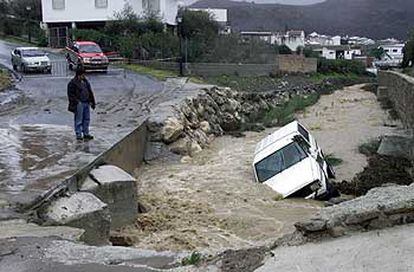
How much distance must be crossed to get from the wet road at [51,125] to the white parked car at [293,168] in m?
4.23

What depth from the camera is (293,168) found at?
17828 millimetres

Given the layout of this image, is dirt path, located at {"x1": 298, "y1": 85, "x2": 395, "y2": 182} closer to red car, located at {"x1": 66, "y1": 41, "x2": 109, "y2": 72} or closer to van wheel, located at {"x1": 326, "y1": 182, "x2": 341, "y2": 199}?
van wheel, located at {"x1": 326, "y1": 182, "x2": 341, "y2": 199}

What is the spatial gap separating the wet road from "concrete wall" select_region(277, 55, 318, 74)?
24.0 meters

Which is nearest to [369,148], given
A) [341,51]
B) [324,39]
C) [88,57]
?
[88,57]

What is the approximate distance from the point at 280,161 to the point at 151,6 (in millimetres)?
44383

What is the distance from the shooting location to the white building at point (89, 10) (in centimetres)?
5756

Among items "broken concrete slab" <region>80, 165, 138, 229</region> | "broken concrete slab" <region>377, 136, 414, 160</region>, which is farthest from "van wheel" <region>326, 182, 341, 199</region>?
"broken concrete slab" <region>80, 165, 138, 229</region>

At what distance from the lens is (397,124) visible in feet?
104

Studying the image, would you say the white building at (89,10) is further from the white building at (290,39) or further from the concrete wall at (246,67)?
the white building at (290,39)

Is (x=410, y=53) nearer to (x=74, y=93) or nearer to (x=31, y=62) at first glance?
(x=31, y=62)

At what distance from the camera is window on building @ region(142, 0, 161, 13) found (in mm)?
58719

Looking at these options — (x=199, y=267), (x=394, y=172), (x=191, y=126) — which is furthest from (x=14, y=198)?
(x=191, y=126)

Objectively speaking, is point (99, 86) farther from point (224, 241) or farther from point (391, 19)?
point (391, 19)

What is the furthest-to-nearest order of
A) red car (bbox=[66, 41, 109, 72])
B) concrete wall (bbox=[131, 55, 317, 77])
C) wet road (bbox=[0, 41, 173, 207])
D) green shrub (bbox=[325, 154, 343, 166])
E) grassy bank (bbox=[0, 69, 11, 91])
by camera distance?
concrete wall (bbox=[131, 55, 317, 77]), red car (bbox=[66, 41, 109, 72]), grassy bank (bbox=[0, 69, 11, 91]), green shrub (bbox=[325, 154, 343, 166]), wet road (bbox=[0, 41, 173, 207])
